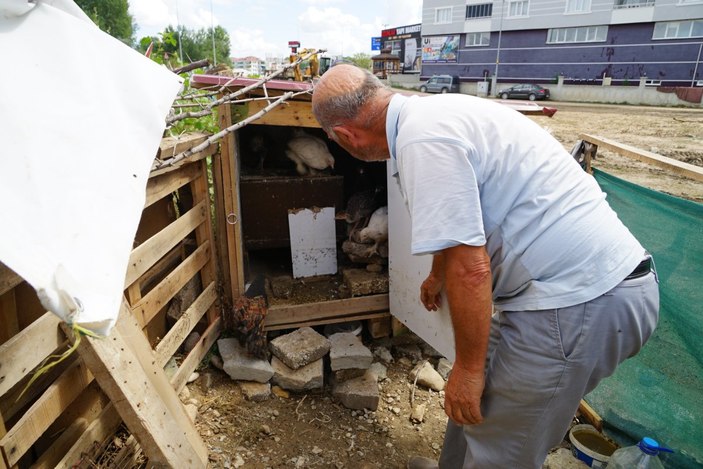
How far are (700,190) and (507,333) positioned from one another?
10.3 meters

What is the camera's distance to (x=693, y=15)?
30500 mm

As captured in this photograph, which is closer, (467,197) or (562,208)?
(467,197)

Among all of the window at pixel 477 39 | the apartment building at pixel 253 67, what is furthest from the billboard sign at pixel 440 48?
the apartment building at pixel 253 67

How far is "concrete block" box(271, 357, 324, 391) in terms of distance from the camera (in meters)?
3.26

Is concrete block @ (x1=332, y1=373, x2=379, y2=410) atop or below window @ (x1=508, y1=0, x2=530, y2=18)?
below

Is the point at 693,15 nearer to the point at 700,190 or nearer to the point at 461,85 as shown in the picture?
the point at 461,85

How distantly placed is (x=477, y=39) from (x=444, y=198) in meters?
44.0

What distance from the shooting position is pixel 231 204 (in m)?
3.36

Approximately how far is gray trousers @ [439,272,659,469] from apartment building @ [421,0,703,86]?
3770 centimetres

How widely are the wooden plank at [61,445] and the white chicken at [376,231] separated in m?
2.34

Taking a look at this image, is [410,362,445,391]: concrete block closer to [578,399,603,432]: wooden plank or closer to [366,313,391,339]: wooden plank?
[366,313,391,339]: wooden plank

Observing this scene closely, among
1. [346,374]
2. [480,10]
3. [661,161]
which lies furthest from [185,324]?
[480,10]


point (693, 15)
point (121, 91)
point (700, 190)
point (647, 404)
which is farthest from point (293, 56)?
point (693, 15)

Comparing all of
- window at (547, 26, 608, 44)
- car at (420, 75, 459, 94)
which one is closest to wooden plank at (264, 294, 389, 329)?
car at (420, 75, 459, 94)
